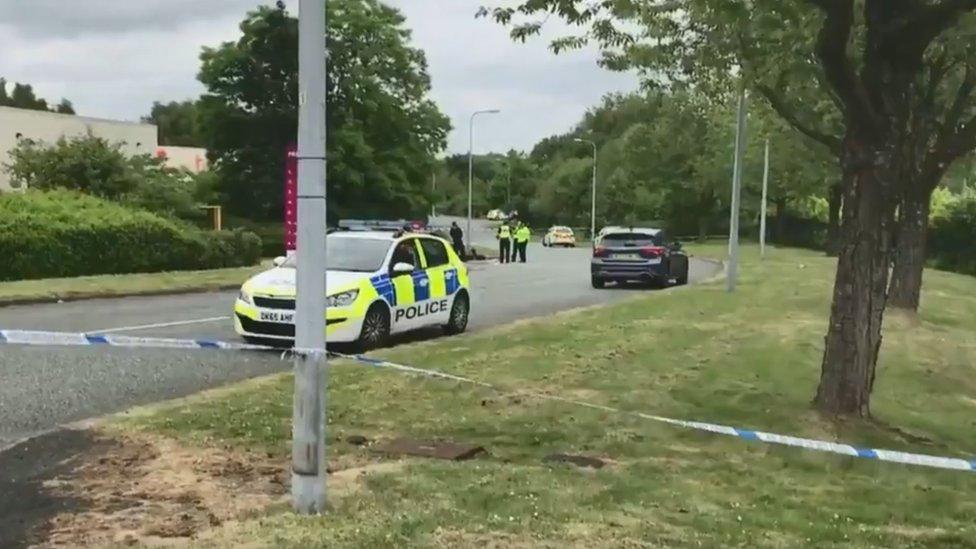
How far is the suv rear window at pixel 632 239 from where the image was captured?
2669 cm

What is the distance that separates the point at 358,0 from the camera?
55.3m

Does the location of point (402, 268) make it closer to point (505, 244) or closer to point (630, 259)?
point (630, 259)

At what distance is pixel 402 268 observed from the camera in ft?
44.5

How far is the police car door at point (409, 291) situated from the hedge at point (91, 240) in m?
14.0

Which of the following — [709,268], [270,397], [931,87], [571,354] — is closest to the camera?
[270,397]

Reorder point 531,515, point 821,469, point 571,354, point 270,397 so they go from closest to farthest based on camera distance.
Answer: point 531,515 → point 821,469 → point 270,397 → point 571,354

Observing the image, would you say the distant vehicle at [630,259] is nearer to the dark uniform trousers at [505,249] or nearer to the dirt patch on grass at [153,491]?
the dark uniform trousers at [505,249]

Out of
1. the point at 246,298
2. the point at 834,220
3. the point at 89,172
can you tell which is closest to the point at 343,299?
the point at 246,298

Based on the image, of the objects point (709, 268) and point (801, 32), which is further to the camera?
point (709, 268)

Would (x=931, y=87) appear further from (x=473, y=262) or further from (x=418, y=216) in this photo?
(x=418, y=216)

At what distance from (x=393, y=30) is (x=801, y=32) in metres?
46.2

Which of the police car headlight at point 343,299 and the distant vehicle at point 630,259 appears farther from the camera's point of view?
the distant vehicle at point 630,259

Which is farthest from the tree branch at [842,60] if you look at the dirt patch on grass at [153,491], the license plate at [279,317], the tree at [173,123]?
the tree at [173,123]

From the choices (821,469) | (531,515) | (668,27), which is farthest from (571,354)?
(531,515)
